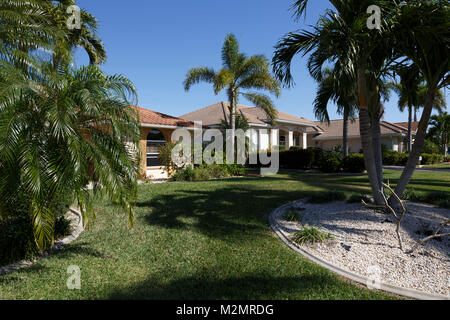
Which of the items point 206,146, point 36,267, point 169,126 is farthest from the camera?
point 206,146

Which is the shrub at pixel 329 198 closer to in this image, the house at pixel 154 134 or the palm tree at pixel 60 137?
the palm tree at pixel 60 137

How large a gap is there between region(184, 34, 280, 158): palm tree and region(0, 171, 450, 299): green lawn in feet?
39.5

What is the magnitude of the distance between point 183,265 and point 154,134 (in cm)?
1418

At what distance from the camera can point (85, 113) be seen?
5.00m

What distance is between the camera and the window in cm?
1736

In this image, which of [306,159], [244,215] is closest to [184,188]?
[244,215]

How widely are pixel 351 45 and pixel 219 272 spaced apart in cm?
543

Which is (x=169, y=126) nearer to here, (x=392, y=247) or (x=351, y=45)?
(x=351, y=45)

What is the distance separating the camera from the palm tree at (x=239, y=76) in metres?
17.9

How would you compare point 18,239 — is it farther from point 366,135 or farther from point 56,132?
point 366,135

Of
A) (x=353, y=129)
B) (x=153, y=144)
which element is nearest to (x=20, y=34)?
(x=153, y=144)

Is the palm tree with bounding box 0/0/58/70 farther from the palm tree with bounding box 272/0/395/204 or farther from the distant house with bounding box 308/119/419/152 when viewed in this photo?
the distant house with bounding box 308/119/419/152

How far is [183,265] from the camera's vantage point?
4.80 meters

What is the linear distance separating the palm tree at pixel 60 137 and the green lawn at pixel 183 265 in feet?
3.02
